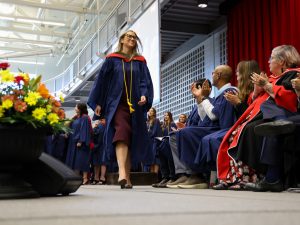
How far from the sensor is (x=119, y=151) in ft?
11.2

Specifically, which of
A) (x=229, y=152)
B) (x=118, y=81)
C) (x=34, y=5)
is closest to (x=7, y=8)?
(x=34, y=5)

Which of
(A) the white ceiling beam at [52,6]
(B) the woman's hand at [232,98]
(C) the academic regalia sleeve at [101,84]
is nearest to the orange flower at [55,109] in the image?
(C) the academic regalia sleeve at [101,84]

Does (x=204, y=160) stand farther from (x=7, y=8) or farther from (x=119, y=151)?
(x=7, y=8)

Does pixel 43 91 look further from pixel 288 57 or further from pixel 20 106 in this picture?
pixel 288 57

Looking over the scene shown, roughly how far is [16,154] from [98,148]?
560cm

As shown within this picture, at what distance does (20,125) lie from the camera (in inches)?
75.1

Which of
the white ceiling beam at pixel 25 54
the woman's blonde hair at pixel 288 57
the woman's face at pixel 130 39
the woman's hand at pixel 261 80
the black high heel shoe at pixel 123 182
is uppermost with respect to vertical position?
the white ceiling beam at pixel 25 54

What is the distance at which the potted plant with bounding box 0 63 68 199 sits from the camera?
6.15 feet

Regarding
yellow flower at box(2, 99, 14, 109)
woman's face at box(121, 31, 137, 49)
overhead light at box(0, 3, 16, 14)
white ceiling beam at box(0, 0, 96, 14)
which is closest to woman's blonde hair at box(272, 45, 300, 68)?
woman's face at box(121, 31, 137, 49)

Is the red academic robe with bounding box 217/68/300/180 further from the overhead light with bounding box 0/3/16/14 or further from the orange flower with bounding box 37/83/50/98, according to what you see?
the overhead light with bounding box 0/3/16/14

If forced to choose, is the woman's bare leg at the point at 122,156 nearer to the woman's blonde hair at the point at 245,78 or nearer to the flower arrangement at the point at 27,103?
the woman's blonde hair at the point at 245,78

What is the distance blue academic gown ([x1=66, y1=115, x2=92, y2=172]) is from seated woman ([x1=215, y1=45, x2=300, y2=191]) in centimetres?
379

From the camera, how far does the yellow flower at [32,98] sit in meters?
1.91

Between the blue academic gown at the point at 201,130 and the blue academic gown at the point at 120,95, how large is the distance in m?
0.33
